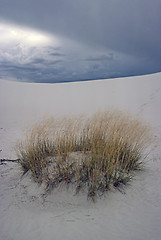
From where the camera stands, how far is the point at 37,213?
2.89 meters

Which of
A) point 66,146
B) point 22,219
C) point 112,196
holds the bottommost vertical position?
point 22,219

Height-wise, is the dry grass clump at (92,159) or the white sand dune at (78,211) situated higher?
the dry grass clump at (92,159)

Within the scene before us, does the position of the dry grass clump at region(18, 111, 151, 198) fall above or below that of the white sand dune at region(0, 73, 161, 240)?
above

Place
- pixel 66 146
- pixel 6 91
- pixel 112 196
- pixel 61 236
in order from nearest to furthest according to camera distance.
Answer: pixel 61 236 < pixel 112 196 < pixel 66 146 < pixel 6 91

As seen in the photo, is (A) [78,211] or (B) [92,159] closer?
(A) [78,211]

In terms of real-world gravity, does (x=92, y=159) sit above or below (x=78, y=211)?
above

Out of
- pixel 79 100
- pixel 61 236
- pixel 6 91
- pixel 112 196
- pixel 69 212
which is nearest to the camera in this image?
pixel 61 236

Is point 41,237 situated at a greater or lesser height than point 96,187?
lesser

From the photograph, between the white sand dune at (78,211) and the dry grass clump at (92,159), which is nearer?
the white sand dune at (78,211)

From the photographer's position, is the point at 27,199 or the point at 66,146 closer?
the point at 27,199

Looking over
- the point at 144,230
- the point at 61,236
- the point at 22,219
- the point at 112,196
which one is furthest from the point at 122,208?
the point at 22,219

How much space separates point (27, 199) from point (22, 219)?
0.38 meters

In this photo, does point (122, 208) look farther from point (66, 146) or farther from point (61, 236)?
point (66, 146)

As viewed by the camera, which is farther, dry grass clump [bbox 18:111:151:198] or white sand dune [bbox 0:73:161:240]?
dry grass clump [bbox 18:111:151:198]
